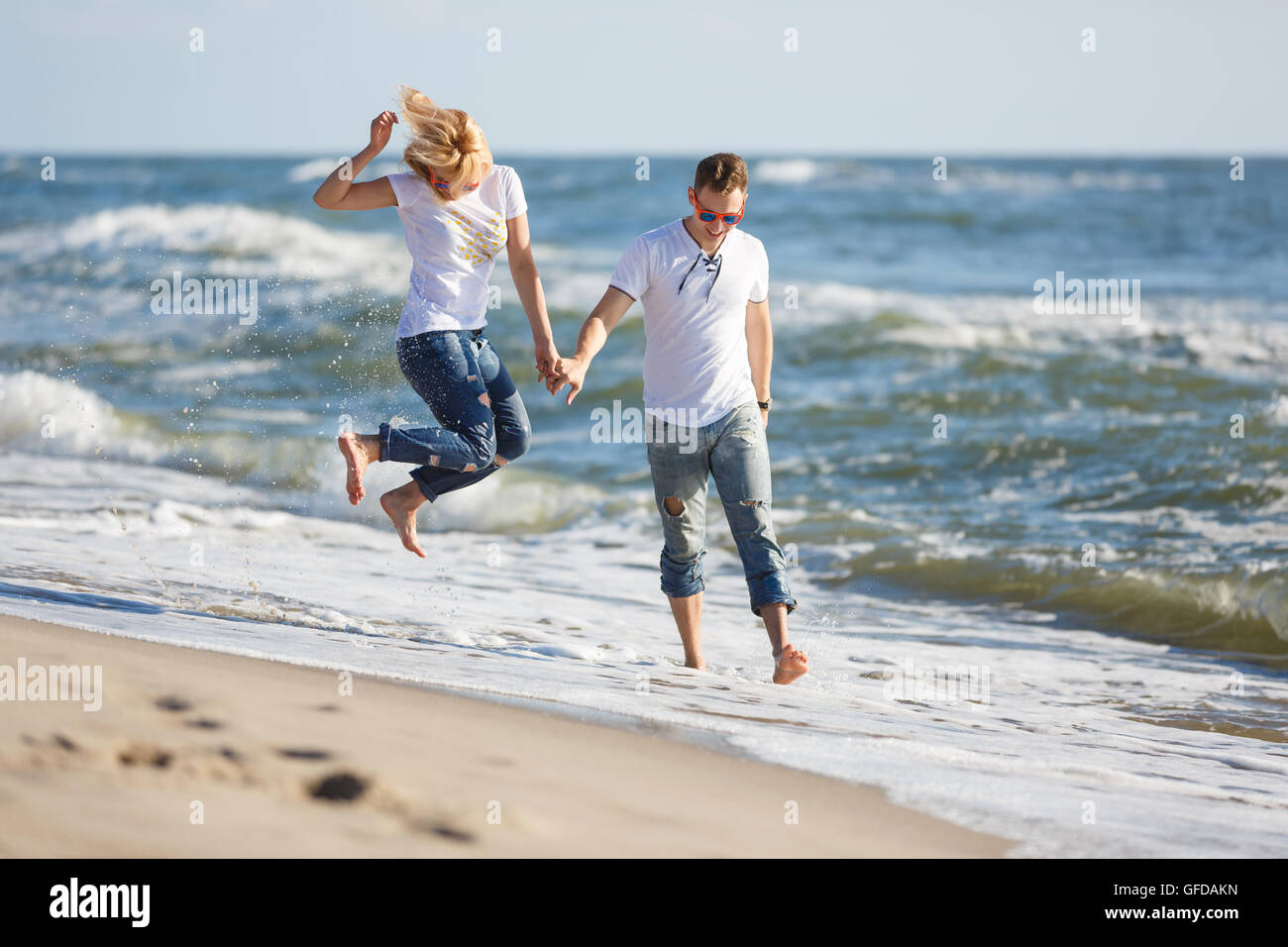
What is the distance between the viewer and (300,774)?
9.25 ft

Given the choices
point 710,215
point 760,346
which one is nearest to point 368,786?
point 710,215

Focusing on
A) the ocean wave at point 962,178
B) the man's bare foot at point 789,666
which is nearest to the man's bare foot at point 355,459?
the man's bare foot at point 789,666

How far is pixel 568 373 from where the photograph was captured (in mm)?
4527

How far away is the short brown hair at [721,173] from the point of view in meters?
4.44

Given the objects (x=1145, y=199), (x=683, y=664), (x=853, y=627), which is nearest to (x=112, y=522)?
(x=683, y=664)

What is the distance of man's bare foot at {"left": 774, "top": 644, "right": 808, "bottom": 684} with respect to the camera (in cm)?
469

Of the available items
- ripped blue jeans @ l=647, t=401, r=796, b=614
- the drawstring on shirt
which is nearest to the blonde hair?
the drawstring on shirt

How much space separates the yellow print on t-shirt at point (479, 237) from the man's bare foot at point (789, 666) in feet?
6.38

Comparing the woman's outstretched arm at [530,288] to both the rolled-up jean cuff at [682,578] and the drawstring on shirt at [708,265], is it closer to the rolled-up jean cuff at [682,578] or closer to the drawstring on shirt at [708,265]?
the drawstring on shirt at [708,265]

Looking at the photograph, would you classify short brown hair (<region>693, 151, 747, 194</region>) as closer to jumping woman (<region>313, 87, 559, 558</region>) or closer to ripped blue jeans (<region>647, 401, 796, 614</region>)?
jumping woman (<region>313, 87, 559, 558</region>)
